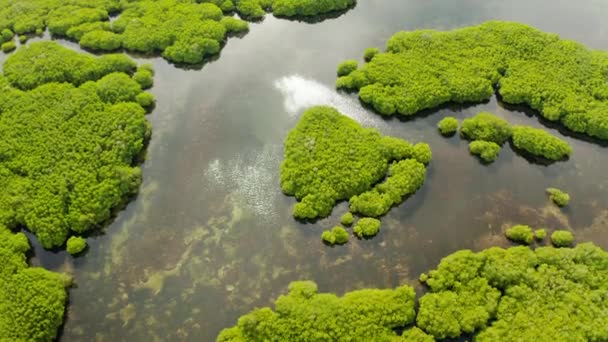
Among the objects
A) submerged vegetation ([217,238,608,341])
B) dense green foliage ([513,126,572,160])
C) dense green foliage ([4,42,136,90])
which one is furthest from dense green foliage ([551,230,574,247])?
dense green foliage ([4,42,136,90])

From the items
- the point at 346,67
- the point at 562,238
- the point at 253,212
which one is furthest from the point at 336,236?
the point at 346,67

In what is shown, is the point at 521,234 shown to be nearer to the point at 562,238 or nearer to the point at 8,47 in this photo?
the point at 562,238

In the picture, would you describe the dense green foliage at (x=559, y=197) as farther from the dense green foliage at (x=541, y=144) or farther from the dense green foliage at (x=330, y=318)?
the dense green foliage at (x=330, y=318)

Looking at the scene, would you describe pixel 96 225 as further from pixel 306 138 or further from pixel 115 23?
pixel 115 23

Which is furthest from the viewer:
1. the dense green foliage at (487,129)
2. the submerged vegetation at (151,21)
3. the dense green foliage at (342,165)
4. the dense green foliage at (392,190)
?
the submerged vegetation at (151,21)

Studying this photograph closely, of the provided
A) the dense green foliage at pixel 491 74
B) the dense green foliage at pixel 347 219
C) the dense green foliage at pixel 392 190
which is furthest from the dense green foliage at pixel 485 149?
the dense green foliage at pixel 347 219
